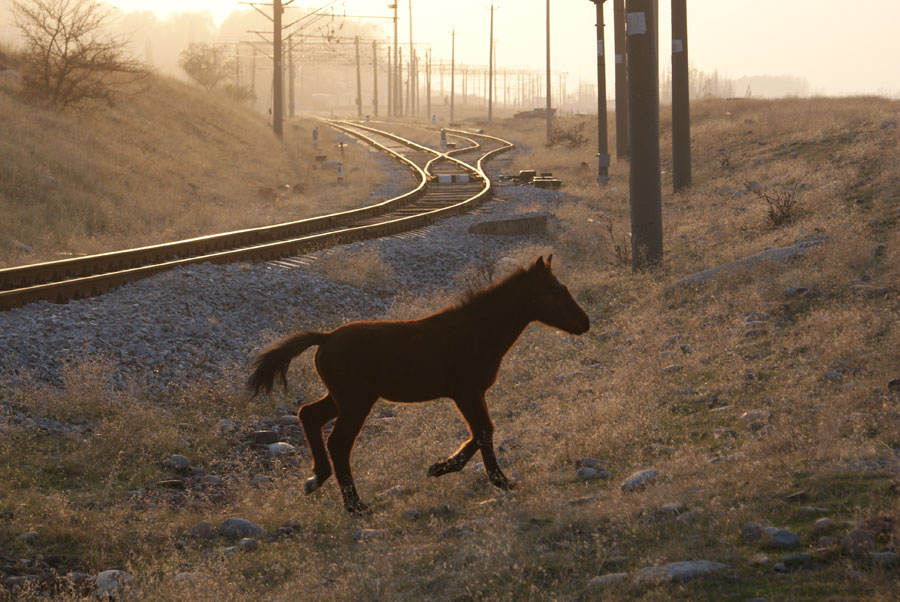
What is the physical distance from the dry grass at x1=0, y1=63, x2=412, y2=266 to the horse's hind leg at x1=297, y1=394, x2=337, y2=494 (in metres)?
10.5

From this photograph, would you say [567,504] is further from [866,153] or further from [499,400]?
[866,153]

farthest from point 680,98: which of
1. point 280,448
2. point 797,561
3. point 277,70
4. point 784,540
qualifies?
point 797,561

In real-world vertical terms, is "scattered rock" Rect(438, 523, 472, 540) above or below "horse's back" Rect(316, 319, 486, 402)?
below

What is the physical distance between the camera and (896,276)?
10.2m

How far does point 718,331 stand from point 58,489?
268 inches

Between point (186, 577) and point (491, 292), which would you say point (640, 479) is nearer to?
point (491, 292)

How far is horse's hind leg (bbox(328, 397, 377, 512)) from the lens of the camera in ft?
22.0

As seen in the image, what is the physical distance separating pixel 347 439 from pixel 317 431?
439 millimetres

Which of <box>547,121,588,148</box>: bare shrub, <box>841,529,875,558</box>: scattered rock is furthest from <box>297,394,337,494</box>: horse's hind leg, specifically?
<box>547,121,588,148</box>: bare shrub

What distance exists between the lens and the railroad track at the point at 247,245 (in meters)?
12.0

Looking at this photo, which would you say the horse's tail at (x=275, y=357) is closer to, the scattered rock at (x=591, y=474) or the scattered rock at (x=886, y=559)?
the scattered rock at (x=591, y=474)

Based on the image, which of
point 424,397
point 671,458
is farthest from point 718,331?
point 424,397

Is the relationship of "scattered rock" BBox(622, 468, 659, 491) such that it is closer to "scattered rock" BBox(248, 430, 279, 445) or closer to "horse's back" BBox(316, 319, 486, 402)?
"horse's back" BBox(316, 319, 486, 402)

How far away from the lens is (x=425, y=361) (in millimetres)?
6750
